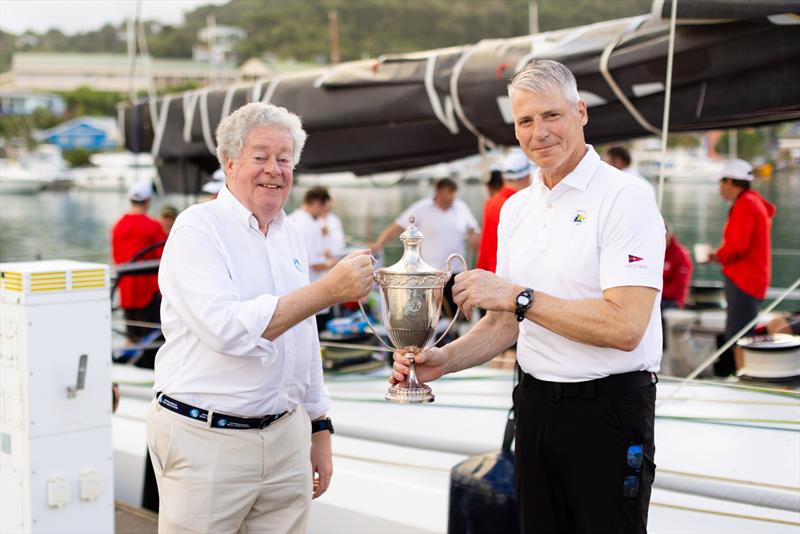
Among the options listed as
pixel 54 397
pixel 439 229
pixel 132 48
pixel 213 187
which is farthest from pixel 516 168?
pixel 132 48

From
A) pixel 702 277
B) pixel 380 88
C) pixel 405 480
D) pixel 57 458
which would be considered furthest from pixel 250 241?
pixel 702 277

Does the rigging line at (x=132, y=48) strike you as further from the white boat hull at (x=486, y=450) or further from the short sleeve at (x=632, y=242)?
the short sleeve at (x=632, y=242)

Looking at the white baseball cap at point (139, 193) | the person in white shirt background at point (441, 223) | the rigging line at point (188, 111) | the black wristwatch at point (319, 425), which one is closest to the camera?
the black wristwatch at point (319, 425)

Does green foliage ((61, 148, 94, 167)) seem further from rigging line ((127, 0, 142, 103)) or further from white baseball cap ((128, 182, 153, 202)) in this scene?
white baseball cap ((128, 182, 153, 202))

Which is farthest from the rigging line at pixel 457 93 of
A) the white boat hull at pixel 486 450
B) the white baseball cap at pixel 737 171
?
the white baseball cap at pixel 737 171

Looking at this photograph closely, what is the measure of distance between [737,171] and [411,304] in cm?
418

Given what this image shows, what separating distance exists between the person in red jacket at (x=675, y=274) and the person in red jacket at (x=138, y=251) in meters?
3.82

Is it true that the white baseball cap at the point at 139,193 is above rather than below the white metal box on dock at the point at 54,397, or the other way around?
above

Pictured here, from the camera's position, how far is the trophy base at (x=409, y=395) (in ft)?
8.52

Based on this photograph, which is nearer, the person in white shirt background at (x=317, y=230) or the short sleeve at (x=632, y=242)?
the short sleeve at (x=632, y=242)

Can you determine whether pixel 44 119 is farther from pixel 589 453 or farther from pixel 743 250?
pixel 589 453

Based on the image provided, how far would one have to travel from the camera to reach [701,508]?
3555 millimetres

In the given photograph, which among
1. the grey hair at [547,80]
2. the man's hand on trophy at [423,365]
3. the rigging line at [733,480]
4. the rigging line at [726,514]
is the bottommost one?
the rigging line at [726,514]

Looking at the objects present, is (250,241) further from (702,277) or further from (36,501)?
(702,277)
